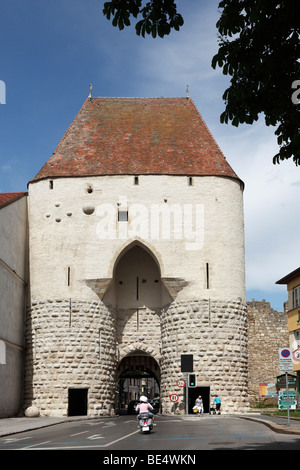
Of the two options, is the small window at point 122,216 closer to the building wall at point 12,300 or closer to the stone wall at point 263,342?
the building wall at point 12,300

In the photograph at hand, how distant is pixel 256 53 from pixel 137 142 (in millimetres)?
28769

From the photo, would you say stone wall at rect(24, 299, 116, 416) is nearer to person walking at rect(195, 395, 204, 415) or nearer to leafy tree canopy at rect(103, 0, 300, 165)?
person walking at rect(195, 395, 204, 415)

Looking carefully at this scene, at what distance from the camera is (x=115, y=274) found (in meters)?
37.2

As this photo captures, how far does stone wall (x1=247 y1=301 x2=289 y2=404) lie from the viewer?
47.5 meters

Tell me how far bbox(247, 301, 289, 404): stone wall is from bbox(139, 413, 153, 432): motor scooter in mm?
30298

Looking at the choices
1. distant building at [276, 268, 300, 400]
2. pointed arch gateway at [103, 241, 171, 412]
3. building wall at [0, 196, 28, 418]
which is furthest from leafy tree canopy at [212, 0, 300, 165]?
distant building at [276, 268, 300, 400]

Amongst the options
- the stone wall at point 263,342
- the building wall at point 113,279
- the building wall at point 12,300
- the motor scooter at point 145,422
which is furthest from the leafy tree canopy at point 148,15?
the stone wall at point 263,342

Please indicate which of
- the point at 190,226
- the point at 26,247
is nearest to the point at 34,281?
the point at 26,247

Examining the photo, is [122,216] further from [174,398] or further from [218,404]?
[218,404]

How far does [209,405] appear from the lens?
3322cm

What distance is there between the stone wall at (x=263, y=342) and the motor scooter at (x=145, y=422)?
3030cm

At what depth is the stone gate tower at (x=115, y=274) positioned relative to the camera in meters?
33.4

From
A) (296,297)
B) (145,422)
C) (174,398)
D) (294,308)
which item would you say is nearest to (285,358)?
(145,422)
